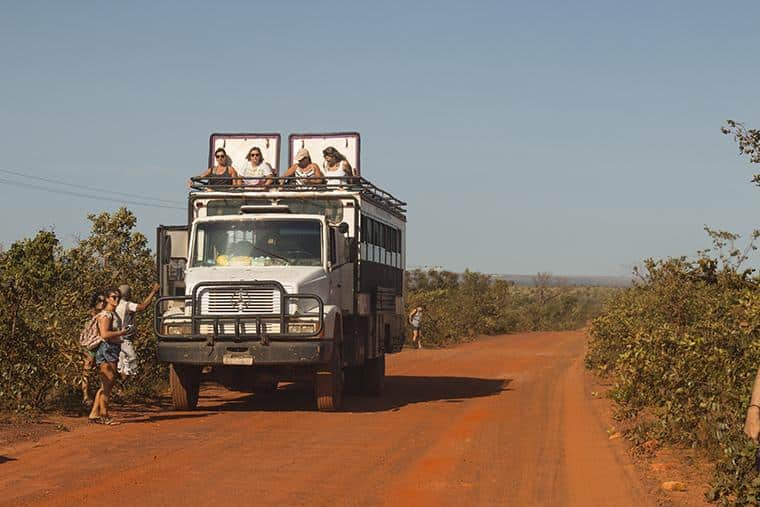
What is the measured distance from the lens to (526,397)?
19.6 m

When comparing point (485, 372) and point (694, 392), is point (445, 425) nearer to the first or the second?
point (694, 392)

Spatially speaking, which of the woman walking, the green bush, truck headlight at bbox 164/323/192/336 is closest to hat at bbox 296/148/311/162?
truck headlight at bbox 164/323/192/336

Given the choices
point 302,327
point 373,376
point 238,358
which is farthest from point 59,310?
point 373,376

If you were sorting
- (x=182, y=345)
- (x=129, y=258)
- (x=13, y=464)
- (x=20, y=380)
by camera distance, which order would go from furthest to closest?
(x=129, y=258)
(x=182, y=345)
(x=20, y=380)
(x=13, y=464)

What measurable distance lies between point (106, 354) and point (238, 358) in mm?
1847

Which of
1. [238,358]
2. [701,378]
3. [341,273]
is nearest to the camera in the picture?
[701,378]

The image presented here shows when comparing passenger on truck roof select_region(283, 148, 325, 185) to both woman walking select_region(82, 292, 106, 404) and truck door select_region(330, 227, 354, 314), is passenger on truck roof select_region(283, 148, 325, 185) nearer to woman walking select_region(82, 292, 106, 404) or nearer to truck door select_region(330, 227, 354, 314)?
truck door select_region(330, 227, 354, 314)

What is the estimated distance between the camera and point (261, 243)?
16.5 m

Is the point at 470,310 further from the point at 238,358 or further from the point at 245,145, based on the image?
the point at 238,358

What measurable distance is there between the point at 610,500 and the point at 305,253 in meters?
7.92

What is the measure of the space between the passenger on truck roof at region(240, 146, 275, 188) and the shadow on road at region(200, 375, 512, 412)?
3531mm

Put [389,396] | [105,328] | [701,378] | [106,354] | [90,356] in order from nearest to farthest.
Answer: [701,378] → [105,328] → [106,354] → [90,356] → [389,396]

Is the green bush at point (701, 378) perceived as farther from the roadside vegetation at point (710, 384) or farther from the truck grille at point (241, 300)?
the truck grille at point (241, 300)

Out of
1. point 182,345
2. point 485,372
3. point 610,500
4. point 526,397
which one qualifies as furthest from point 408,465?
point 485,372
